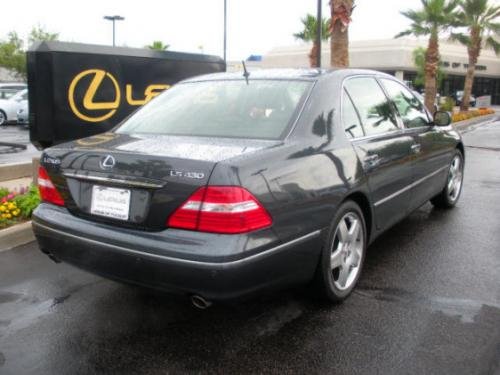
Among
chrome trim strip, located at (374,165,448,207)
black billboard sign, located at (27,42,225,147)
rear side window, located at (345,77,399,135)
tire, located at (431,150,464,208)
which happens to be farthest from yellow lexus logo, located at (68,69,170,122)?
tire, located at (431,150,464,208)

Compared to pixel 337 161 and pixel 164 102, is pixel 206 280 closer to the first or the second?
pixel 337 161

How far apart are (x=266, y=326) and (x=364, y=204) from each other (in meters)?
1.16

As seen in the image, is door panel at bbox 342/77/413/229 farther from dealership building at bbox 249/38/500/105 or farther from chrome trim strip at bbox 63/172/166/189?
dealership building at bbox 249/38/500/105

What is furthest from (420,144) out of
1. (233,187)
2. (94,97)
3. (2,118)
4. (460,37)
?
(460,37)

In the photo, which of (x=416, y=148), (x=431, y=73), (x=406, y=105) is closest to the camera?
(x=416, y=148)

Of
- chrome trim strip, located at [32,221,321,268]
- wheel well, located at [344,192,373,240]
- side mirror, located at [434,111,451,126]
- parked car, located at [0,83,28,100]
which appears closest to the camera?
chrome trim strip, located at [32,221,321,268]

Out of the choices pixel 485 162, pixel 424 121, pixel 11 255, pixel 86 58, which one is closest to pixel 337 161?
pixel 424 121

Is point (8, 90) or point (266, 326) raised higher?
point (8, 90)

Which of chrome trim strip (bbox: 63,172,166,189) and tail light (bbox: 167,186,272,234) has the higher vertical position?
chrome trim strip (bbox: 63,172,166,189)

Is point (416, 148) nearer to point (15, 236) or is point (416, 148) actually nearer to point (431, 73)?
point (15, 236)

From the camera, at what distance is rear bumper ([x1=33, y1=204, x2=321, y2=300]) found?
258 centimetres

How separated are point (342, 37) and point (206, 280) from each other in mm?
11732

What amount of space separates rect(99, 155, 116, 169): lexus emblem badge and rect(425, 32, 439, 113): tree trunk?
19.6 meters

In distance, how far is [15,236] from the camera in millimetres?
4664
